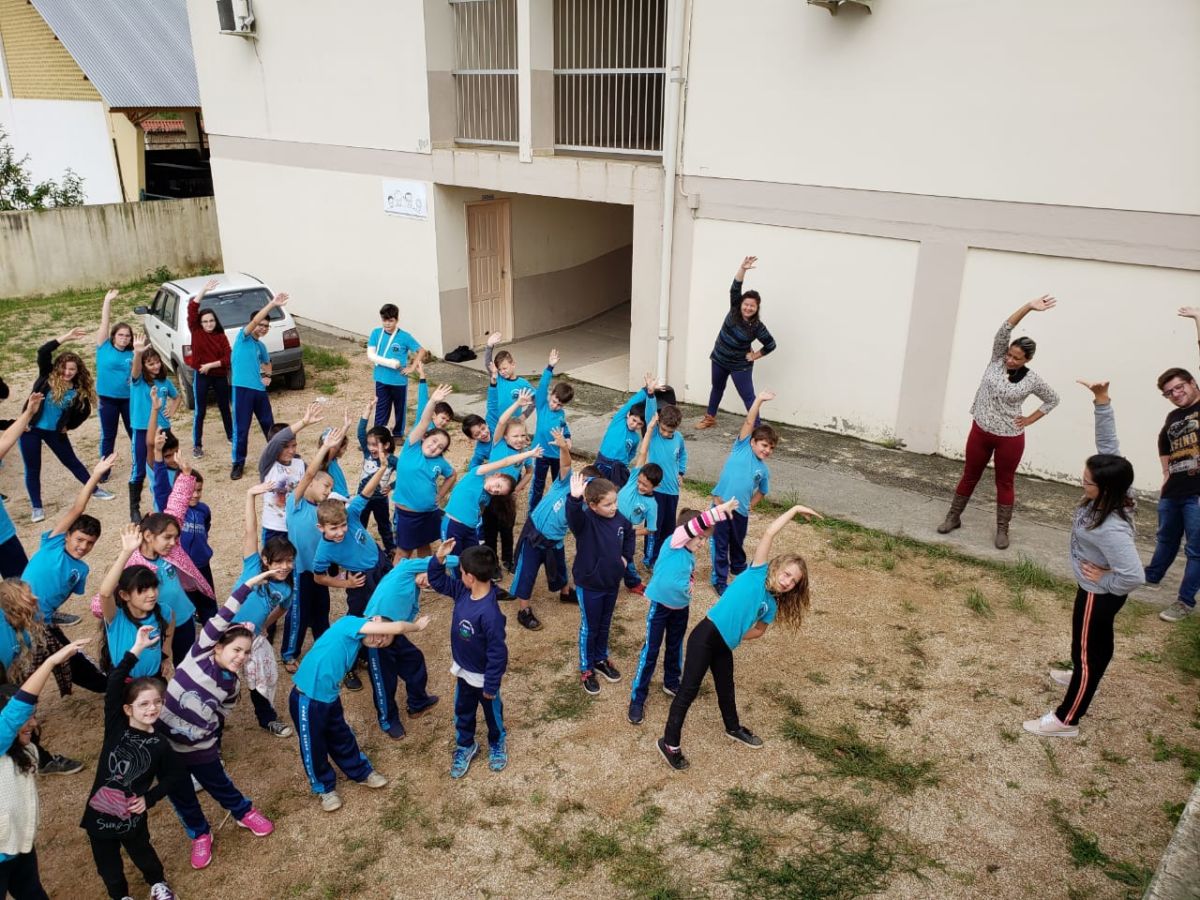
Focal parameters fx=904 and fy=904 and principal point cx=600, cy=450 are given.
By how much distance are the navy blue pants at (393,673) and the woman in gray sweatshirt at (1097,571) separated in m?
3.60

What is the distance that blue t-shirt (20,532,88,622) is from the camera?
5.02 m

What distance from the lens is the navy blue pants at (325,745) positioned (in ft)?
14.9

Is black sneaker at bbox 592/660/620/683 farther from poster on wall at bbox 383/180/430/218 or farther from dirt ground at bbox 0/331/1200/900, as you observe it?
poster on wall at bbox 383/180/430/218

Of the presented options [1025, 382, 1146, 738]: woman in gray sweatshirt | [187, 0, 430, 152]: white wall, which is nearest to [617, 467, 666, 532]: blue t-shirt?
[1025, 382, 1146, 738]: woman in gray sweatshirt

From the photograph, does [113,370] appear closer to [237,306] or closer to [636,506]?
[237,306]

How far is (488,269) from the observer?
13.6m

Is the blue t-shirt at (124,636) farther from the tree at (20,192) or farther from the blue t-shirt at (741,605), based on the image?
the tree at (20,192)

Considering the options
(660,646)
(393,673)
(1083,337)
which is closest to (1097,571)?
(660,646)

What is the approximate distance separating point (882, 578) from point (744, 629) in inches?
108

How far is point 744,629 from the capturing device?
15.5 ft

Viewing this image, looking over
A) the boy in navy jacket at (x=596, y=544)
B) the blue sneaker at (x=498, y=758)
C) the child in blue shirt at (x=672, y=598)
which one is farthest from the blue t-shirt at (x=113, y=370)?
the child in blue shirt at (x=672, y=598)

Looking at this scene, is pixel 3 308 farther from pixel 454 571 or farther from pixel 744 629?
pixel 744 629

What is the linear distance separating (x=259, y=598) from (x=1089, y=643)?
4.46m

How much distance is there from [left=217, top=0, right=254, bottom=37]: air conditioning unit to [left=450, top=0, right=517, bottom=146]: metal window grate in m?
3.87
